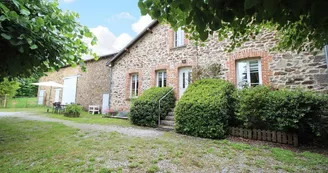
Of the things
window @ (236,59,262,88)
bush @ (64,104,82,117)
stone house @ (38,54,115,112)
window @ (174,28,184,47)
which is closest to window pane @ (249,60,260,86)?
window @ (236,59,262,88)

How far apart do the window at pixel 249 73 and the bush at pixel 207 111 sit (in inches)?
34.7

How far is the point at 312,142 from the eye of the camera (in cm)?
480

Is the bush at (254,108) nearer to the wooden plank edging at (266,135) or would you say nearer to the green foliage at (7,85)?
the wooden plank edging at (266,135)

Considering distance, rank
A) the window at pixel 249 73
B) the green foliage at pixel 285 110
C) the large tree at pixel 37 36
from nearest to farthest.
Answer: the large tree at pixel 37 36, the green foliage at pixel 285 110, the window at pixel 249 73

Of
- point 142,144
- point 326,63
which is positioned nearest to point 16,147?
point 142,144

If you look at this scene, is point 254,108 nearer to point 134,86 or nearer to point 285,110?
point 285,110

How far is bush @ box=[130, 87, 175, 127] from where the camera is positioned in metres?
7.14

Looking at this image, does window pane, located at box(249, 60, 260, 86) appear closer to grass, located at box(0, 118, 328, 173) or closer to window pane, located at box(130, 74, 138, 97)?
grass, located at box(0, 118, 328, 173)

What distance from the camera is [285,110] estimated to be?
14.4 ft

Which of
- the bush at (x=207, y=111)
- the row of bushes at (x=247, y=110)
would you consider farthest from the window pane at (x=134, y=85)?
the bush at (x=207, y=111)

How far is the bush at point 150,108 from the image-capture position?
23.4 ft

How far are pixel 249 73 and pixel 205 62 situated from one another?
201 centimetres

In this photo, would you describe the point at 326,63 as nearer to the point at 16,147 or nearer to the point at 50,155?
the point at 50,155

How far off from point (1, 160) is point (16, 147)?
33.2 inches
